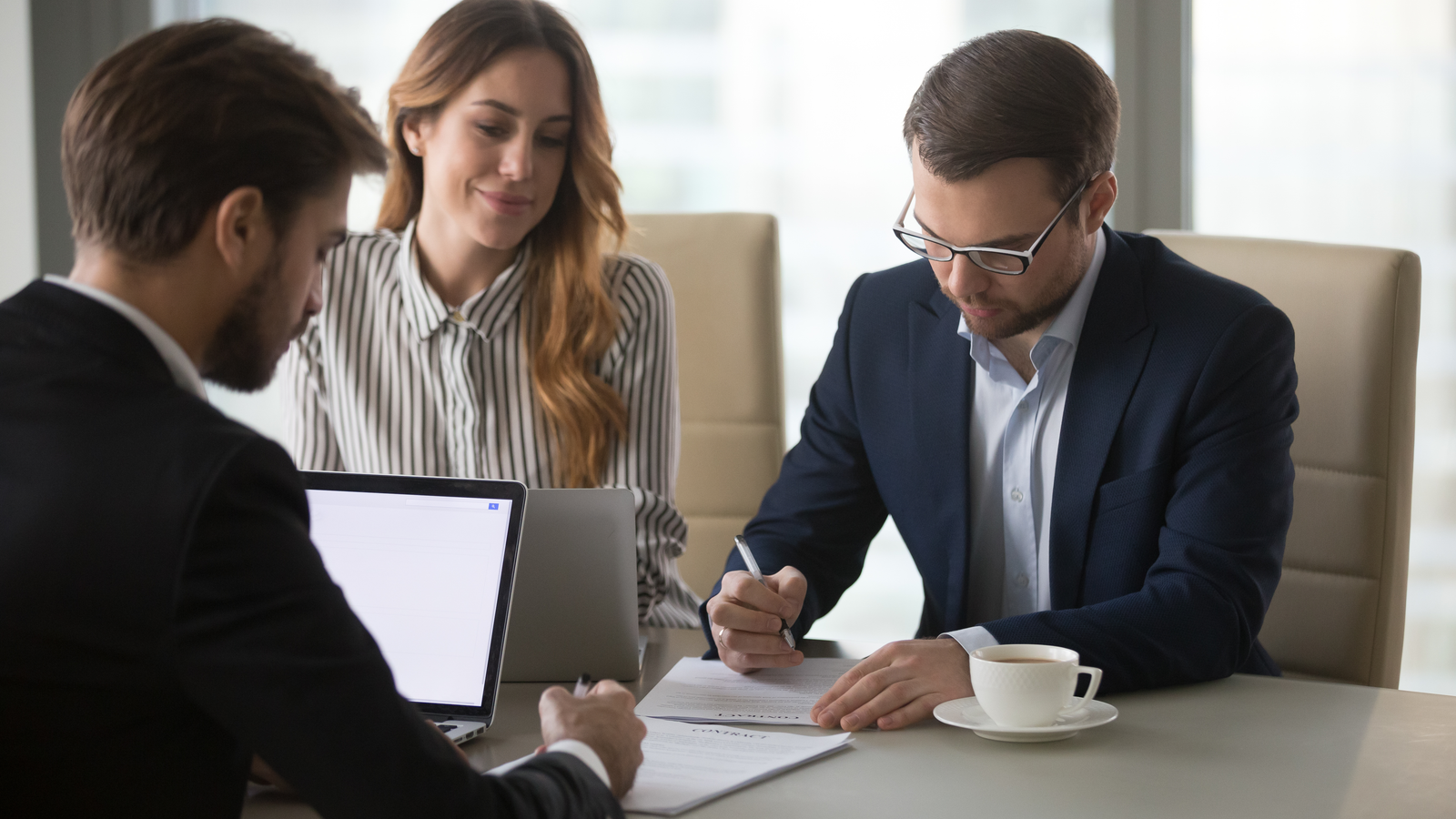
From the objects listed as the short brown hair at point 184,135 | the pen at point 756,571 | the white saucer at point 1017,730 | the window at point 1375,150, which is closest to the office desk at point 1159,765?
the white saucer at point 1017,730

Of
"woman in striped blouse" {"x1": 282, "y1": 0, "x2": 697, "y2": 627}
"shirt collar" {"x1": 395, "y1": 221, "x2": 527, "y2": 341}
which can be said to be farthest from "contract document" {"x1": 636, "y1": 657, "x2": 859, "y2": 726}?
"shirt collar" {"x1": 395, "y1": 221, "x2": 527, "y2": 341}

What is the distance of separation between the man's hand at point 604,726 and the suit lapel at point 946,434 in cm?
67

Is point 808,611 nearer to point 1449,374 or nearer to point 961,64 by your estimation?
point 961,64

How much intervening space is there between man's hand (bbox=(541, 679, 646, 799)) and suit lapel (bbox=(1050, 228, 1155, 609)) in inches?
27.0

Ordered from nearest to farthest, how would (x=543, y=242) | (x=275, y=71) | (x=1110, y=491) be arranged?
(x=275, y=71), (x=1110, y=491), (x=543, y=242)

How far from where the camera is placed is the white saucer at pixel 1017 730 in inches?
41.8

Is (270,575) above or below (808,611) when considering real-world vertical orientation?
above

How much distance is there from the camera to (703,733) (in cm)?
112

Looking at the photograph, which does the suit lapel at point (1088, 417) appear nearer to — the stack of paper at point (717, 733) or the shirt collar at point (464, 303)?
the stack of paper at point (717, 733)

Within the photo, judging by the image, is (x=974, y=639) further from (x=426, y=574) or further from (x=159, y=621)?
(x=159, y=621)

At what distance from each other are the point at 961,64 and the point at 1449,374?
1738 millimetres

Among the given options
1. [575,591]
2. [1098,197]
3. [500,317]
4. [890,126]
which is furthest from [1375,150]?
[575,591]

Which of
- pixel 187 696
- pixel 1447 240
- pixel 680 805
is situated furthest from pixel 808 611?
pixel 1447 240

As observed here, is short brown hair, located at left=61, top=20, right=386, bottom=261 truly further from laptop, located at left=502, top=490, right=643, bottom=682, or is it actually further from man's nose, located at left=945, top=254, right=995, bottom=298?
man's nose, located at left=945, top=254, right=995, bottom=298
